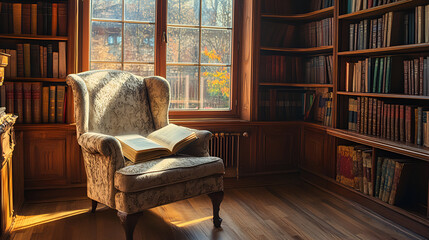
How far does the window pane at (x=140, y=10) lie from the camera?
3.71 meters

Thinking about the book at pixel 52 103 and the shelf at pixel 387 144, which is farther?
the book at pixel 52 103

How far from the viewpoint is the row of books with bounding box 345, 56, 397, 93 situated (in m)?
3.03

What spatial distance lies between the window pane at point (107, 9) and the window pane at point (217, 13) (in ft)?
2.64

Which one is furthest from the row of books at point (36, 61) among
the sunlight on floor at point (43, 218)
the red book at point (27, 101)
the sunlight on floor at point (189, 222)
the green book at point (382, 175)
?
the green book at point (382, 175)

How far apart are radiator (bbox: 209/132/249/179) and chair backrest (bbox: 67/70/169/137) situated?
0.75 metres

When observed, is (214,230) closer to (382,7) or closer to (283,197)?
(283,197)

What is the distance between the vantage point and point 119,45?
371 centimetres

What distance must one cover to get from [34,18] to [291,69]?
244cm

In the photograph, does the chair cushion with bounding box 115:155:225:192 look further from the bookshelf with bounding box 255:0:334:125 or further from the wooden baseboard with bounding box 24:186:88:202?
the bookshelf with bounding box 255:0:334:125

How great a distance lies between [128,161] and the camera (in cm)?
274

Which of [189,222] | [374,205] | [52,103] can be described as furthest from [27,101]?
[374,205]

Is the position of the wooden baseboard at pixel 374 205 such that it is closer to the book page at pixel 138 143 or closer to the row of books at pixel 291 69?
the row of books at pixel 291 69

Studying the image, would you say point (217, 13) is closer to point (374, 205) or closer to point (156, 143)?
point (156, 143)

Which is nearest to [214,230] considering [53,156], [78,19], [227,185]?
[227,185]
